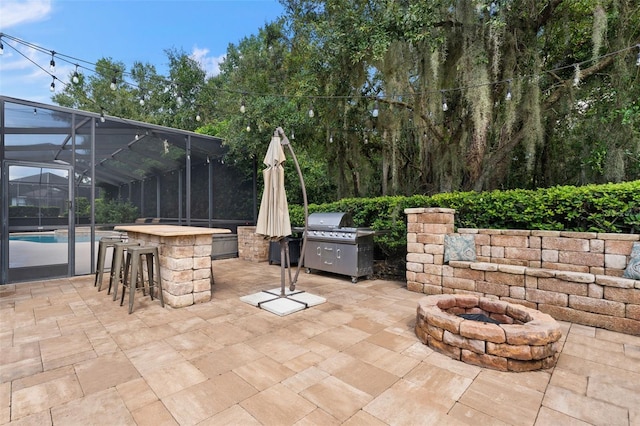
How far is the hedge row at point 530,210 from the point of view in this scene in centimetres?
321

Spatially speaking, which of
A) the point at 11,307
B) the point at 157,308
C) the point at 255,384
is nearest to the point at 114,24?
the point at 11,307

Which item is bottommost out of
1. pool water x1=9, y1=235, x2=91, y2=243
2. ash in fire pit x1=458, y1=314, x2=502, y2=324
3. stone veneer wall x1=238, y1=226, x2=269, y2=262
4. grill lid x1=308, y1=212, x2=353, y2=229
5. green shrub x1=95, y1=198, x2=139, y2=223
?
ash in fire pit x1=458, y1=314, x2=502, y2=324

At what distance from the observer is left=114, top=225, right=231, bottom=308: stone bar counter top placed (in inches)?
136

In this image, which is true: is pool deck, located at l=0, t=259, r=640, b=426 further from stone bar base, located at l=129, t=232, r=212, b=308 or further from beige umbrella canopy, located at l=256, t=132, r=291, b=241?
beige umbrella canopy, located at l=256, t=132, r=291, b=241

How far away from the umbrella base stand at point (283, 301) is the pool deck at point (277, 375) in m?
0.11

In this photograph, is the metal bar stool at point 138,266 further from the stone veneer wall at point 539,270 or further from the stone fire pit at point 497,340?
the stone veneer wall at point 539,270

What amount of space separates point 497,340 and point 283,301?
2273mm

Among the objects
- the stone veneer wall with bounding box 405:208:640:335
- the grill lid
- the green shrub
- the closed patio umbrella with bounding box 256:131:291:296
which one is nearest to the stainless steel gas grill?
the grill lid

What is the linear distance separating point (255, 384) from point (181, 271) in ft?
6.71

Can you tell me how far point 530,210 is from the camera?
3.73m

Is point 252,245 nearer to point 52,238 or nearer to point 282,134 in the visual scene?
point 52,238

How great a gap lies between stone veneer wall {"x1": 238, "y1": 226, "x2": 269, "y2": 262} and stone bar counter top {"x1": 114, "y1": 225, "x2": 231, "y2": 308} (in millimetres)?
3076

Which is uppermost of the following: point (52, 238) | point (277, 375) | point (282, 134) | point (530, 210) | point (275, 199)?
point (282, 134)

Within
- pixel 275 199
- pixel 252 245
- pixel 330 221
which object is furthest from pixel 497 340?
pixel 252 245
